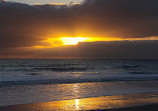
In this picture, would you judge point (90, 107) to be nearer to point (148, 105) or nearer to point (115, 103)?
point (115, 103)

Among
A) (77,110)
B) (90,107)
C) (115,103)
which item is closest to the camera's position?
(77,110)

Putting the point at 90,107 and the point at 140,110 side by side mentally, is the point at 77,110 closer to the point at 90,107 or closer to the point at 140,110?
the point at 90,107

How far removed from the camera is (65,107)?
1098 centimetres

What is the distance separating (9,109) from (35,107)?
1406mm

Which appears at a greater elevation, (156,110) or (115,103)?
(115,103)

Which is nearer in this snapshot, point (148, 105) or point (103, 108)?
point (103, 108)

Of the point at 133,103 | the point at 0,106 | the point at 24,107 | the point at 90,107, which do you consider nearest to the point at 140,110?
the point at 133,103

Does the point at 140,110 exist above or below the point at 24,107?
below

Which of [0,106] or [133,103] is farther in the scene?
[133,103]

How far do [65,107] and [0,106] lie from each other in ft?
12.7

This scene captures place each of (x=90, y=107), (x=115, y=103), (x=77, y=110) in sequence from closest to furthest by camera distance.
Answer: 1. (x=77, y=110)
2. (x=90, y=107)
3. (x=115, y=103)

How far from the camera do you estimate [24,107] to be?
11.2m

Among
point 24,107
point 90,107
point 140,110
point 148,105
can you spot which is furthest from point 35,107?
point 148,105

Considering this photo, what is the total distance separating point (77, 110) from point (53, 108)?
143 centimetres
